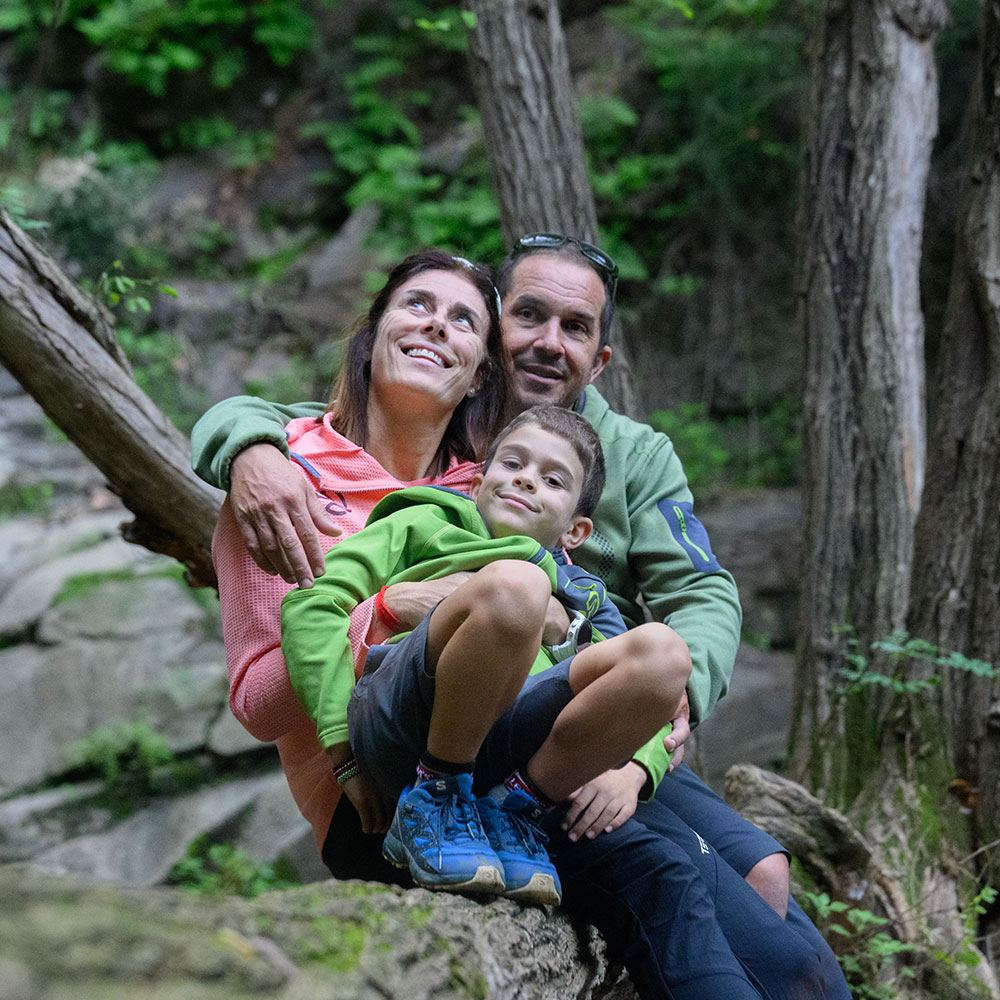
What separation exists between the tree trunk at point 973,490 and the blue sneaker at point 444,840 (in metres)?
2.27

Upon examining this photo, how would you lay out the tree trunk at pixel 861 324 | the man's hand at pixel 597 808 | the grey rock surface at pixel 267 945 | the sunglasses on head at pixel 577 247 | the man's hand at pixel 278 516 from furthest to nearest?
the tree trunk at pixel 861 324, the sunglasses on head at pixel 577 247, the man's hand at pixel 278 516, the man's hand at pixel 597 808, the grey rock surface at pixel 267 945

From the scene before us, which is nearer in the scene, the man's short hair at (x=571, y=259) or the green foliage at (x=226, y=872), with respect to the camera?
the man's short hair at (x=571, y=259)

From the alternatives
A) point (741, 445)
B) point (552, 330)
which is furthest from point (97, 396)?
point (741, 445)

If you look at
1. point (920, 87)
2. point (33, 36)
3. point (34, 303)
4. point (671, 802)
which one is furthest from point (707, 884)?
point (33, 36)

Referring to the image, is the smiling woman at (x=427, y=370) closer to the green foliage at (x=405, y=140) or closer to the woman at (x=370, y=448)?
the woman at (x=370, y=448)

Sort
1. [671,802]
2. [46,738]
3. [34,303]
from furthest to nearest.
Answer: [46,738] → [34,303] → [671,802]

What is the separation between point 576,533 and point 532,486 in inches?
8.6

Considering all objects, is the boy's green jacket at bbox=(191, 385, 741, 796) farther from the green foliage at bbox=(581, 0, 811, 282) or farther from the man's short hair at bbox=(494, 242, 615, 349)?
the green foliage at bbox=(581, 0, 811, 282)

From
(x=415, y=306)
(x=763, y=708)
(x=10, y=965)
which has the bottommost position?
(x=763, y=708)

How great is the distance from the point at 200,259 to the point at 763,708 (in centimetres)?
663

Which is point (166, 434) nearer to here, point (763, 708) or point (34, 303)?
point (34, 303)

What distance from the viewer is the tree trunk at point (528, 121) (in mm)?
3547

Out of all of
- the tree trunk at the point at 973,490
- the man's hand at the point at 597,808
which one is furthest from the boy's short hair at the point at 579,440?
the tree trunk at the point at 973,490

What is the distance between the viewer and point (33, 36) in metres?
10.1
